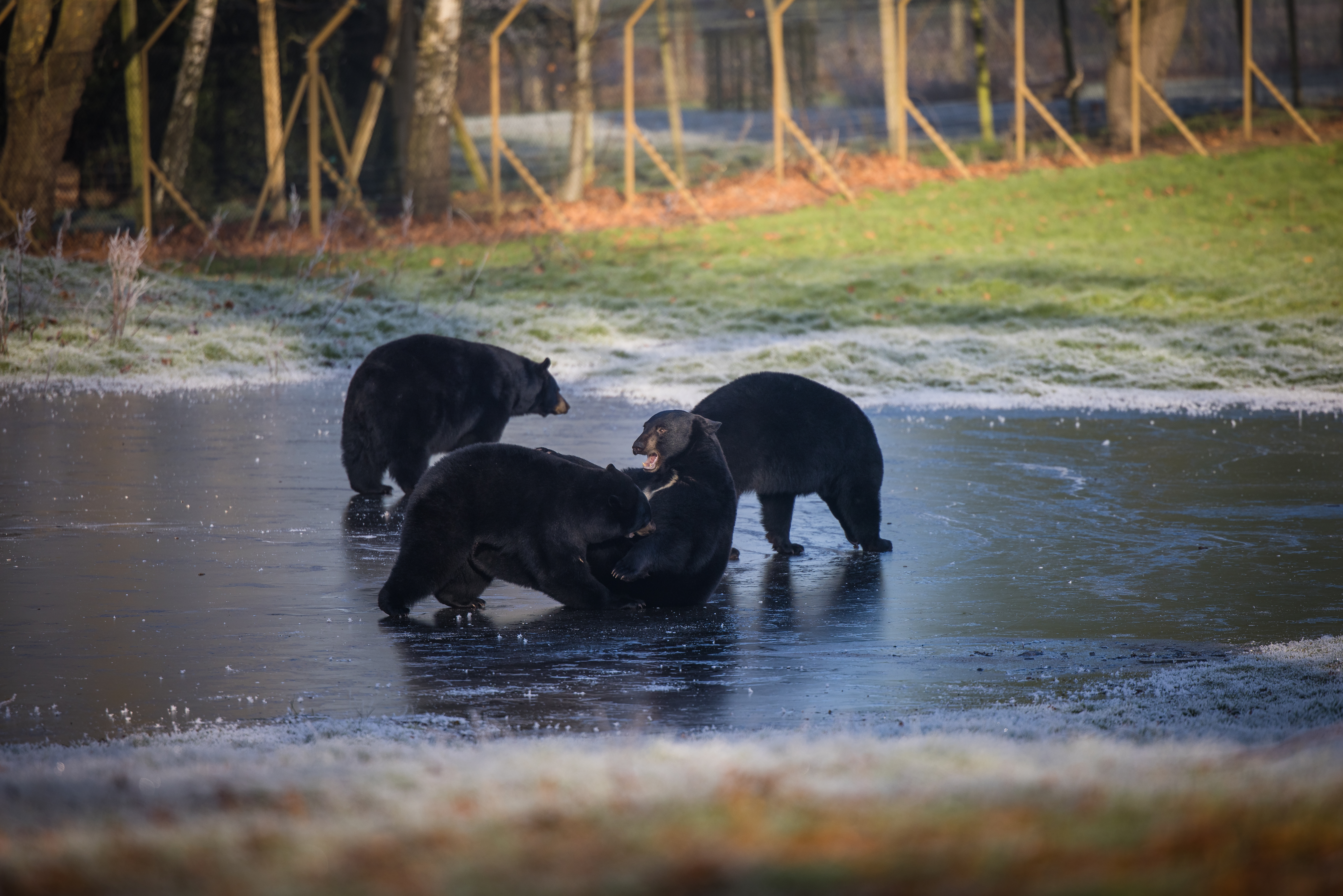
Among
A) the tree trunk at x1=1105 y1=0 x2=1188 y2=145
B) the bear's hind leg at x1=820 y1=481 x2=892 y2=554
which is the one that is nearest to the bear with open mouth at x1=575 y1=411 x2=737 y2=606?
the bear's hind leg at x1=820 y1=481 x2=892 y2=554

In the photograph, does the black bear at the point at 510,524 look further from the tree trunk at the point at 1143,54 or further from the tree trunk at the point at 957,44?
the tree trunk at the point at 957,44

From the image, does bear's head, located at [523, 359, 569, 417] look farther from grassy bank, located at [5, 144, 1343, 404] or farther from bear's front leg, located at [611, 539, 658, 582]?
bear's front leg, located at [611, 539, 658, 582]

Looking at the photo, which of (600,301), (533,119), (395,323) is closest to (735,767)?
(395,323)

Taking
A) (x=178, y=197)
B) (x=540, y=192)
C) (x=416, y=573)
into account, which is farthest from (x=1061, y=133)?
(x=416, y=573)

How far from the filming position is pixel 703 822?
2771 mm

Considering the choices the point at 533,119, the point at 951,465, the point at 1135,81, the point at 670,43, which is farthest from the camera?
the point at 533,119

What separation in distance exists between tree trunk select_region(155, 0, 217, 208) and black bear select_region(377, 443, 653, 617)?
2060cm

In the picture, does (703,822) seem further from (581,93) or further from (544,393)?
(581,93)

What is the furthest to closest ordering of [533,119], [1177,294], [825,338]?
1. [533,119]
2. [1177,294]
3. [825,338]

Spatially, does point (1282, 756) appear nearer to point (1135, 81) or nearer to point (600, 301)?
point (600, 301)

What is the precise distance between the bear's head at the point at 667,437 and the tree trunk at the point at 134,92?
18003 mm

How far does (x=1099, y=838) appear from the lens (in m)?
2.66

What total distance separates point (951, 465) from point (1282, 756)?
735 centimetres

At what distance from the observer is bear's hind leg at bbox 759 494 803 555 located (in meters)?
8.25
